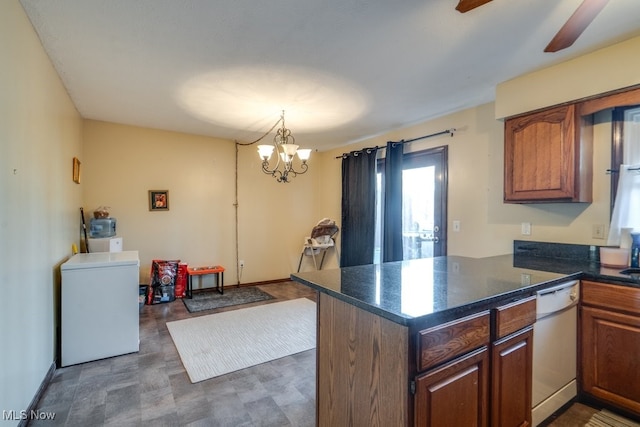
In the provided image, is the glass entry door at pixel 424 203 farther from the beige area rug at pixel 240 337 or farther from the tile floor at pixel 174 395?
the tile floor at pixel 174 395

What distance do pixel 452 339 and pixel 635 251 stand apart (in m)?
1.85

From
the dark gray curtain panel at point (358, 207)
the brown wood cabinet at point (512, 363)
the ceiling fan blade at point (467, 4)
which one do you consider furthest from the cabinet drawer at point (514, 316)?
the dark gray curtain panel at point (358, 207)

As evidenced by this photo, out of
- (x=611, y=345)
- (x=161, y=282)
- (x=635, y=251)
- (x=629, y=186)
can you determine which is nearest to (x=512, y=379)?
(x=611, y=345)

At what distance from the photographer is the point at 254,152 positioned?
215 inches

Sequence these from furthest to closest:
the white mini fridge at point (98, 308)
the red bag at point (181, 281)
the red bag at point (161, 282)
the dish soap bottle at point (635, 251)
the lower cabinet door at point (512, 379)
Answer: the red bag at point (181, 281)
the red bag at point (161, 282)
the white mini fridge at point (98, 308)
the dish soap bottle at point (635, 251)
the lower cabinet door at point (512, 379)

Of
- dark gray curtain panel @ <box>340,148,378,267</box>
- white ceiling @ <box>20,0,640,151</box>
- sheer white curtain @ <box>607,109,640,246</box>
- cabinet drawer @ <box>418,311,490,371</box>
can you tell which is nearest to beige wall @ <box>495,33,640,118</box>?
white ceiling @ <box>20,0,640,151</box>

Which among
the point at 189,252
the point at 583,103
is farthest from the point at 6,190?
the point at 583,103

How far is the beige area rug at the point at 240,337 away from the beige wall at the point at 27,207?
1.05 metres

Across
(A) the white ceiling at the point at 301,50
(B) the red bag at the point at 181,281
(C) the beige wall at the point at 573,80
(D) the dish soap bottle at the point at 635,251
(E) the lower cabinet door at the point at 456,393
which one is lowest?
(B) the red bag at the point at 181,281

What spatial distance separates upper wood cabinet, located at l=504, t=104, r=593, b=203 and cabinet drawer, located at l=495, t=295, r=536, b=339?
3.92ft

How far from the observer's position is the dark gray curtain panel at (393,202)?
167 inches

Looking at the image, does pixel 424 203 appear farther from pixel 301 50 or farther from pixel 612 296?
pixel 301 50

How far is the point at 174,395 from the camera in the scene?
2195 mm

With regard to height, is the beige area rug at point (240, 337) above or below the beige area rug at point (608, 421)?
above
